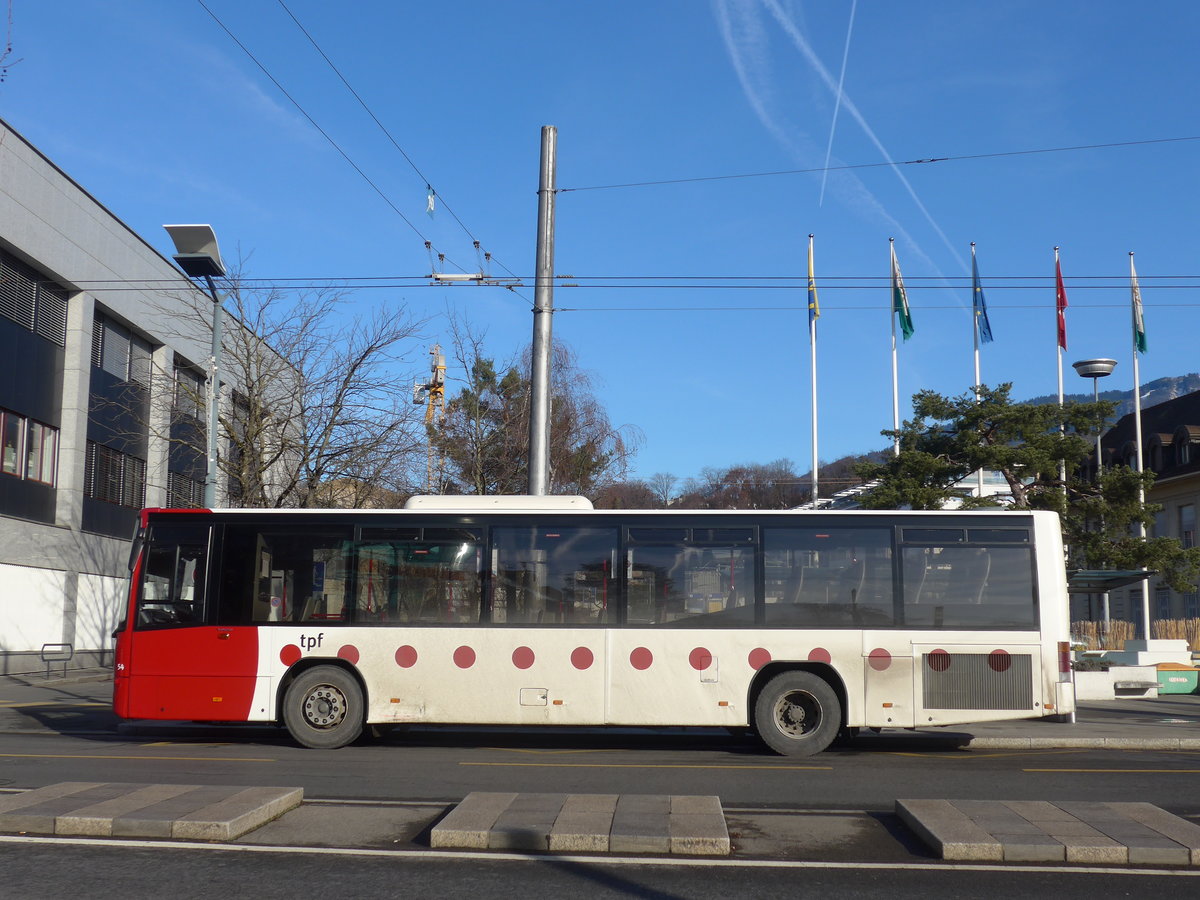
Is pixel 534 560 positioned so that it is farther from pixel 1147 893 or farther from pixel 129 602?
pixel 1147 893

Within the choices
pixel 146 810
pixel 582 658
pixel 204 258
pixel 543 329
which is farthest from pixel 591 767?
pixel 204 258

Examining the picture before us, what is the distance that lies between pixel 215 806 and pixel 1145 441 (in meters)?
60.4

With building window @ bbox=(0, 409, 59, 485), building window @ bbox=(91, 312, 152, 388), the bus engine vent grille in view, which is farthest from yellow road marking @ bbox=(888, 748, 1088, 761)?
building window @ bbox=(91, 312, 152, 388)

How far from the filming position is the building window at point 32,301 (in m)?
29.3

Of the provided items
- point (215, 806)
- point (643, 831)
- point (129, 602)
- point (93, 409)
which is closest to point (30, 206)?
point (93, 409)

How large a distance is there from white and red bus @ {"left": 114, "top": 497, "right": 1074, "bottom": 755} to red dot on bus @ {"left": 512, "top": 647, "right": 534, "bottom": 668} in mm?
17

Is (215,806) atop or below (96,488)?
below

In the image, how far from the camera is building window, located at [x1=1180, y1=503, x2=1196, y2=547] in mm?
55438

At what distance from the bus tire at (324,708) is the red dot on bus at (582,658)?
2.66m

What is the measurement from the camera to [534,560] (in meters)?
14.1

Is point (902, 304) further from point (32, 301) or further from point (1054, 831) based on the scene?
point (1054, 831)

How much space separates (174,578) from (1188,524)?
→ 54150 millimetres

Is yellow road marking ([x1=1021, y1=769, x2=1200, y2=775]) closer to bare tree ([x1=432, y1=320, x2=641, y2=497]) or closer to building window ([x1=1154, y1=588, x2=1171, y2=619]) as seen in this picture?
bare tree ([x1=432, y1=320, x2=641, y2=497])

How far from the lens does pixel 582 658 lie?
13.8m
